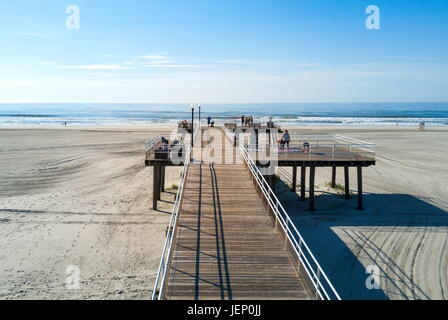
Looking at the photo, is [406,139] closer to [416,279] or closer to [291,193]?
[291,193]

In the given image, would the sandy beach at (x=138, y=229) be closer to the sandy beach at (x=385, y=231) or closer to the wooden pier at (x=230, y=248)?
the sandy beach at (x=385, y=231)

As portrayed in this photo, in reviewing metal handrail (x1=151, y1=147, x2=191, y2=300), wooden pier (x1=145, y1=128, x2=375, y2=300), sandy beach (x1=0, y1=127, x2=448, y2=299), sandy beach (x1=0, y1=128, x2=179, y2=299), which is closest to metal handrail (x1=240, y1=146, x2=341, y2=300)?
wooden pier (x1=145, y1=128, x2=375, y2=300)

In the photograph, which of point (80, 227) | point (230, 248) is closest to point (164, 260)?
point (230, 248)

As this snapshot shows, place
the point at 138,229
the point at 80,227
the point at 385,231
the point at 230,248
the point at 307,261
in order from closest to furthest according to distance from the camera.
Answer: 1. the point at 307,261
2. the point at 230,248
3. the point at 385,231
4. the point at 138,229
5. the point at 80,227

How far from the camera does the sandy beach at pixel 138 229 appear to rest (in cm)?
997

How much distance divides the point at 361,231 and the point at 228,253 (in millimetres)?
7927

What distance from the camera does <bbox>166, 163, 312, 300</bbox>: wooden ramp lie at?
6.50m

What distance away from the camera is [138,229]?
538 inches

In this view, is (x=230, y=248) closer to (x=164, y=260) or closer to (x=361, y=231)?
(x=164, y=260)

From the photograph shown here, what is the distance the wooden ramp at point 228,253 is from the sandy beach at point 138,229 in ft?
8.29

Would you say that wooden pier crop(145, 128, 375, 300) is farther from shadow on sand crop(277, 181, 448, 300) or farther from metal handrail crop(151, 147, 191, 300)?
shadow on sand crop(277, 181, 448, 300)

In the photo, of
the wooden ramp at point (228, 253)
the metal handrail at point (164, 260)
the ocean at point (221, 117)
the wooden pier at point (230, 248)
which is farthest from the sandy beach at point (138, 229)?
the ocean at point (221, 117)

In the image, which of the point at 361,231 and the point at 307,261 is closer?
the point at 307,261
